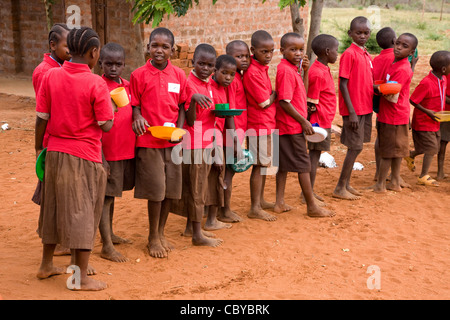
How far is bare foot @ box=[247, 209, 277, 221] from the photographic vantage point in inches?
206

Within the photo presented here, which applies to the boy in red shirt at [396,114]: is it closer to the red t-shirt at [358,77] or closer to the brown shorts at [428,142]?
the red t-shirt at [358,77]

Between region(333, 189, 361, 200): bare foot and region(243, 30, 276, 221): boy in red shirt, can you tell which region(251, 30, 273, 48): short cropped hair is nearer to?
region(243, 30, 276, 221): boy in red shirt

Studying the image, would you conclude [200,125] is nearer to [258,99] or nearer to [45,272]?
[258,99]

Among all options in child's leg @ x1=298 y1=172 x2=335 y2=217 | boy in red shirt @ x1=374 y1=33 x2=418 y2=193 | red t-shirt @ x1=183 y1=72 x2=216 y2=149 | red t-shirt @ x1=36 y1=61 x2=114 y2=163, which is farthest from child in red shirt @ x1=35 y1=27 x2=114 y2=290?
boy in red shirt @ x1=374 y1=33 x2=418 y2=193

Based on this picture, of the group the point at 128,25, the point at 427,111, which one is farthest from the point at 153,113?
the point at 128,25

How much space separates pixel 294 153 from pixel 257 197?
575mm

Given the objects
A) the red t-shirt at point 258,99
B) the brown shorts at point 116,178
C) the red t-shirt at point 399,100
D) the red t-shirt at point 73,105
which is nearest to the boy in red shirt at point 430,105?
the red t-shirt at point 399,100

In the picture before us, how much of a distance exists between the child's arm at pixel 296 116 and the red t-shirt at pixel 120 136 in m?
1.62

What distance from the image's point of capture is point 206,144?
4.48 metres

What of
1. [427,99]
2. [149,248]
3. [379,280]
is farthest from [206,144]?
[427,99]

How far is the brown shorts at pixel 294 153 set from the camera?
5.19 metres

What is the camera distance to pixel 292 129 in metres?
5.15

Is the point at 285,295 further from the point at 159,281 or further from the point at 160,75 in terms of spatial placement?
the point at 160,75

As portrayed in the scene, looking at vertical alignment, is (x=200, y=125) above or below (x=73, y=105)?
below
